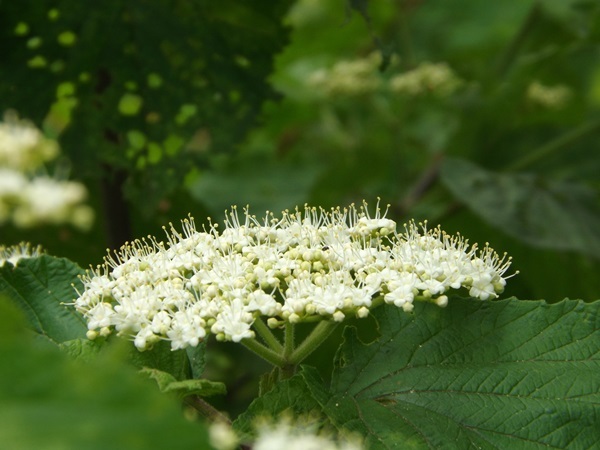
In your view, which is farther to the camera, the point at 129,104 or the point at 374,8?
the point at 374,8

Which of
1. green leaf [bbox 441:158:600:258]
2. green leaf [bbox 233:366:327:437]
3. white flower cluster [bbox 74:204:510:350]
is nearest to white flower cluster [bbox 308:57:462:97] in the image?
green leaf [bbox 441:158:600:258]

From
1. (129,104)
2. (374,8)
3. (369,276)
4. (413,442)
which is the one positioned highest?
(374,8)

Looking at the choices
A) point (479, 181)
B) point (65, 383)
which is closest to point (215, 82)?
point (479, 181)

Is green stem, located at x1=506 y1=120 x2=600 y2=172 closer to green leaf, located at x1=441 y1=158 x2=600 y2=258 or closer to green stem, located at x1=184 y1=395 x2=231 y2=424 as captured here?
green leaf, located at x1=441 y1=158 x2=600 y2=258

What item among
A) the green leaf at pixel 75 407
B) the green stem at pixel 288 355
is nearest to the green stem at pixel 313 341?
Answer: the green stem at pixel 288 355

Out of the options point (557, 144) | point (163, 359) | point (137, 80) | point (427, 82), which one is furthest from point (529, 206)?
point (163, 359)

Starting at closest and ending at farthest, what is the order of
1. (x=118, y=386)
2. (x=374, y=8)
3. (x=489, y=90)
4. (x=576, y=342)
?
1. (x=118, y=386)
2. (x=576, y=342)
3. (x=489, y=90)
4. (x=374, y=8)

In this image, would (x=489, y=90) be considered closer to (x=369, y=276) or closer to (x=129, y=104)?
(x=129, y=104)
